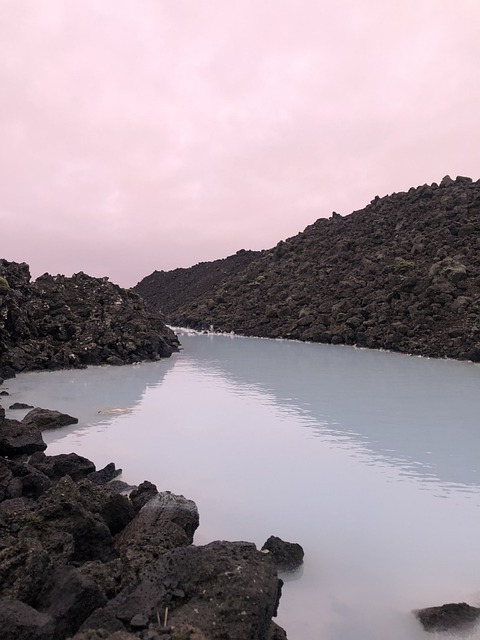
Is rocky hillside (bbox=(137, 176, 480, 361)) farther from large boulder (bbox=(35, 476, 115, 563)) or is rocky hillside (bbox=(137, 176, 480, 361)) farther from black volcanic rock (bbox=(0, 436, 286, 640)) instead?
large boulder (bbox=(35, 476, 115, 563))

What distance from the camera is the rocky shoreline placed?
114 inches

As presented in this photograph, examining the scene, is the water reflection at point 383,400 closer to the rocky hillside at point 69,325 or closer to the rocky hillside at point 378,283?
the rocky hillside at point 69,325

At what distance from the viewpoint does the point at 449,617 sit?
3.70m

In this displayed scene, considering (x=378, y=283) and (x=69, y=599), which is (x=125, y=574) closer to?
(x=69, y=599)

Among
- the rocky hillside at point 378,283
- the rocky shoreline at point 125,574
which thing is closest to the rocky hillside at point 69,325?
the rocky hillside at point 378,283

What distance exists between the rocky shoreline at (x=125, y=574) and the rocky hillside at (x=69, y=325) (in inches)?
560

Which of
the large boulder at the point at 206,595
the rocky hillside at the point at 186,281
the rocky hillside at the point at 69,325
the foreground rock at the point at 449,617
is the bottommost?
the foreground rock at the point at 449,617

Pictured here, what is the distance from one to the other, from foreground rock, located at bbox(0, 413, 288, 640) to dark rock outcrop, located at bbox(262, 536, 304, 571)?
0.75 metres

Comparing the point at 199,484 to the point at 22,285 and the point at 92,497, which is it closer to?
the point at 92,497

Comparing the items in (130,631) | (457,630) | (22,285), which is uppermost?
(22,285)

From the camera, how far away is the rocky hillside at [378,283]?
25.9 m

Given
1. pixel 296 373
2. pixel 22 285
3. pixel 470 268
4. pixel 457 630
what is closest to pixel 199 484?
pixel 457 630

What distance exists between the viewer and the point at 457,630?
3613mm

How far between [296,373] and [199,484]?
11.2 meters
